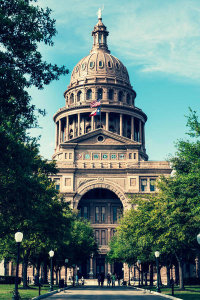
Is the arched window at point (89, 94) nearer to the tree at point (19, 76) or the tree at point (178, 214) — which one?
the tree at point (178, 214)

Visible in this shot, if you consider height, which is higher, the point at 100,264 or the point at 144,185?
the point at 144,185

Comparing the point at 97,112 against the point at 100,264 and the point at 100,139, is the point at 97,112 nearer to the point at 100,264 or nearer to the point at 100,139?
the point at 100,139

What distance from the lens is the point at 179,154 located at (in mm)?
30250

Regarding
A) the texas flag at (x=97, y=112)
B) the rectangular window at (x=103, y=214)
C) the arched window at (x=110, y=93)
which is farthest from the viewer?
the arched window at (x=110, y=93)

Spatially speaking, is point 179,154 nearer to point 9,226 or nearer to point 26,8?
point 9,226

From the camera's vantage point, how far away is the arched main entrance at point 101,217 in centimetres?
8169

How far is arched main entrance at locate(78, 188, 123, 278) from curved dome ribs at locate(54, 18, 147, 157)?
19600 mm

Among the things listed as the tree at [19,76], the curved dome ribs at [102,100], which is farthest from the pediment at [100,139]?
the tree at [19,76]

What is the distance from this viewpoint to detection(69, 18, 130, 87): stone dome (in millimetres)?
110750

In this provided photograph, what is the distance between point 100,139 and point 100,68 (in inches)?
1313

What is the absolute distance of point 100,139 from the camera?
8512cm

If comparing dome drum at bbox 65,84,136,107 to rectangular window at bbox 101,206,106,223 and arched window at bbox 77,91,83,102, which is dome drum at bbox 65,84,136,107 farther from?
rectangular window at bbox 101,206,106,223

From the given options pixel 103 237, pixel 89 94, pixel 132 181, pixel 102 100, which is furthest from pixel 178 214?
pixel 89 94

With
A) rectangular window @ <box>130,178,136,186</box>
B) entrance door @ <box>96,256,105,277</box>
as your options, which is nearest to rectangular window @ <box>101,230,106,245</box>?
entrance door @ <box>96,256,105,277</box>
